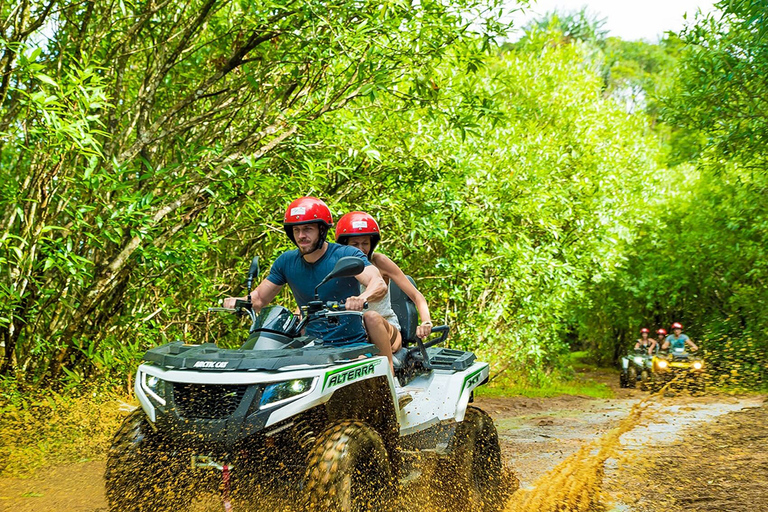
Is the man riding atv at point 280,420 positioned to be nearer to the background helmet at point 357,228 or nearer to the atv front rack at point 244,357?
the atv front rack at point 244,357

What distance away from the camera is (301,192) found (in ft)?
29.2

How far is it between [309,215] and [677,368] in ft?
57.3

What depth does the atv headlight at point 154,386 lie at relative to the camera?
389 centimetres

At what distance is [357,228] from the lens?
589 centimetres

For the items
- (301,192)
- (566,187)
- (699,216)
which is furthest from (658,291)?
(301,192)

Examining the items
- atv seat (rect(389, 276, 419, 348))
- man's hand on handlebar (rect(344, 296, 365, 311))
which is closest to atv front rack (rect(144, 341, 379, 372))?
man's hand on handlebar (rect(344, 296, 365, 311))

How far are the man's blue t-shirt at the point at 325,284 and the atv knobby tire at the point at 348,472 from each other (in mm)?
789

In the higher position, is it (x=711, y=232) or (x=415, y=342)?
(x=711, y=232)

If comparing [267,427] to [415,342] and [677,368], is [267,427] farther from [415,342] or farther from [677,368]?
[677,368]

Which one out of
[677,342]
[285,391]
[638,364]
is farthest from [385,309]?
[638,364]

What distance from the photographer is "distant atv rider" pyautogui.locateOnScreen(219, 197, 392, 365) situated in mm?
4746

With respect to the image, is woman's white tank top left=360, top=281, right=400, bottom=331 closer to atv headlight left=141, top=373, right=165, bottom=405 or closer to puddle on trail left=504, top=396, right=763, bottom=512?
puddle on trail left=504, top=396, right=763, bottom=512

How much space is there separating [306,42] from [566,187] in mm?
14300

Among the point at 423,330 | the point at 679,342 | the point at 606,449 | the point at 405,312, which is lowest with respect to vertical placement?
the point at 679,342
